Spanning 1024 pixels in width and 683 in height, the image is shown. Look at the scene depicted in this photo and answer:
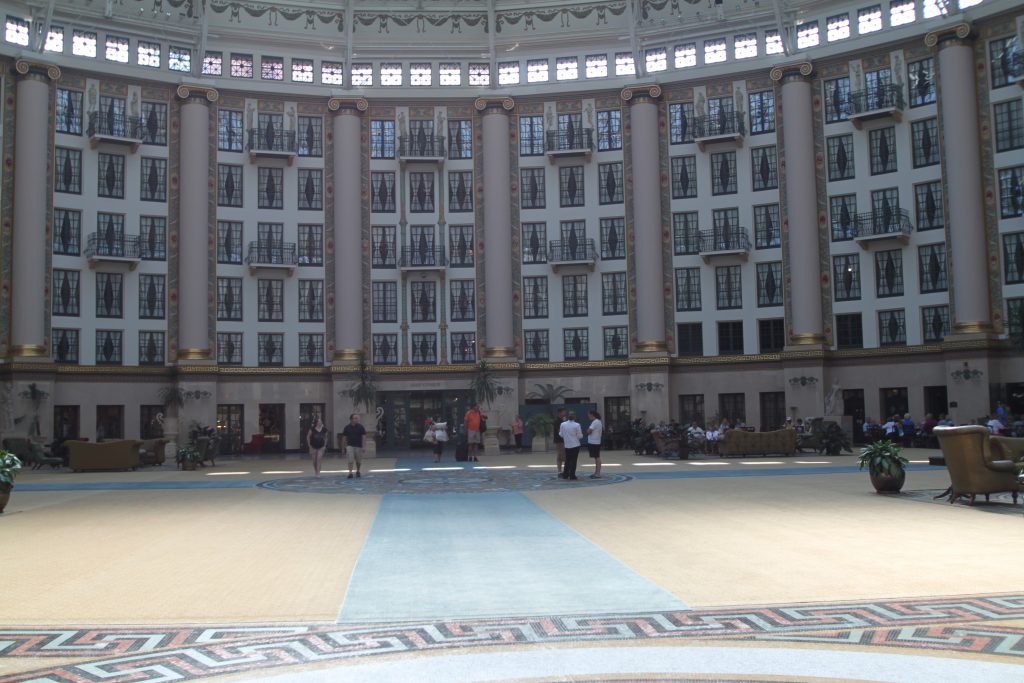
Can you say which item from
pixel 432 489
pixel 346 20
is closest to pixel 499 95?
pixel 346 20

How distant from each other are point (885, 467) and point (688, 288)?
98.3 feet

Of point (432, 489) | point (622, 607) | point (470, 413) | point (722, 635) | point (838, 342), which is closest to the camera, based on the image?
point (722, 635)

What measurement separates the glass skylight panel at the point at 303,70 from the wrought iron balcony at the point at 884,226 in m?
27.3

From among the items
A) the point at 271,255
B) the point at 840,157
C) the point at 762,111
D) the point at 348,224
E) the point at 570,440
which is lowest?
the point at 570,440

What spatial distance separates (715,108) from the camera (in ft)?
154

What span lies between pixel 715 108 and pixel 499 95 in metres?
10.6

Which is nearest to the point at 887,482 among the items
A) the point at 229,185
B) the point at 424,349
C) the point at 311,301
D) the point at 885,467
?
the point at 885,467

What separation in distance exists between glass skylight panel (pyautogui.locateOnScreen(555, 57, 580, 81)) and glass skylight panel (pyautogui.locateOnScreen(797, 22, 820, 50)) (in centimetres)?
1070

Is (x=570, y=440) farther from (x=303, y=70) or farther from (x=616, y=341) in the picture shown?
(x=303, y=70)

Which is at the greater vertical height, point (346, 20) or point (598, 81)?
point (346, 20)

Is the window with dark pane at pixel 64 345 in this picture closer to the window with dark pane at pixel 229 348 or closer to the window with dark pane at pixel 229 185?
the window with dark pane at pixel 229 348

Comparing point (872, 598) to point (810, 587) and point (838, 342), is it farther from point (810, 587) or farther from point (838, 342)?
point (838, 342)

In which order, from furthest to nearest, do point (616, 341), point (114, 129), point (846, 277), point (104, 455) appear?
point (616, 341)
point (114, 129)
point (846, 277)
point (104, 455)

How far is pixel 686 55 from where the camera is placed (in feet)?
157
